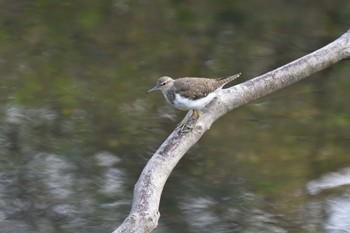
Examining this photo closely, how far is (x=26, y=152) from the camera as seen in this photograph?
6.98 meters

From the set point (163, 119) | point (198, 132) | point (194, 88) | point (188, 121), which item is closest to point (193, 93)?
point (194, 88)

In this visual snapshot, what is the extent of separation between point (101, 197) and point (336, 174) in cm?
212

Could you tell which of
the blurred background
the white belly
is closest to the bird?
the white belly

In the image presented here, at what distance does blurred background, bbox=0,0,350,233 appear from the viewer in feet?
21.1

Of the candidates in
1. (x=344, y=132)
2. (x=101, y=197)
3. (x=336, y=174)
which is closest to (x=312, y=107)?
(x=344, y=132)

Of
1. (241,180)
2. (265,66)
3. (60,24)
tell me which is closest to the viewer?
(241,180)

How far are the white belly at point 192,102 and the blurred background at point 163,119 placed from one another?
1.27 meters

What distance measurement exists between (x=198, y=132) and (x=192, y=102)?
10.4 inches

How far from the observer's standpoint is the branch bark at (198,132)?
4.25 m

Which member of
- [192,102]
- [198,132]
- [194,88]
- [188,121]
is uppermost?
[194,88]

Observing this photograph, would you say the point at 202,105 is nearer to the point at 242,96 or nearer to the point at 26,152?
the point at 242,96

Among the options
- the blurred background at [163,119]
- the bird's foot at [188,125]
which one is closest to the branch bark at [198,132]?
the bird's foot at [188,125]

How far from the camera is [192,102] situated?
539 cm

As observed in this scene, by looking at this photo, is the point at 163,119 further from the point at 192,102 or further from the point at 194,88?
the point at 192,102
